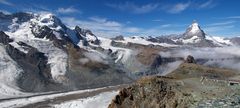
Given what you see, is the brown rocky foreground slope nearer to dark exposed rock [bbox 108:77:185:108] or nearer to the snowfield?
dark exposed rock [bbox 108:77:185:108]

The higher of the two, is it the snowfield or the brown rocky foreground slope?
the brown rocky foreground slope

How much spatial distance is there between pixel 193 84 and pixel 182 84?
1627mm

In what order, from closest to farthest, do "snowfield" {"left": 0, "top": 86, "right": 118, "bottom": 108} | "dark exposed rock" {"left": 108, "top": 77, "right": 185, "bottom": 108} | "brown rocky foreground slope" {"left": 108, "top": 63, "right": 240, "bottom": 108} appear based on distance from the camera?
"brown rocky foreground slope" {"left": 108, "top": 63, "right": 240, "bottom": 108}, "dark exposed rock" {"left": 108, "top": 77, "right": 185, "bottom": 108}, "snowfield" {"left": 0, "top": 86, "right": 118, "bottom": 108}

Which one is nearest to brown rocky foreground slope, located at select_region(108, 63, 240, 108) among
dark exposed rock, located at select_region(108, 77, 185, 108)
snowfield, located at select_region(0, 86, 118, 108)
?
dark exposed rock, located at select_region(108, 77, 185, 108)

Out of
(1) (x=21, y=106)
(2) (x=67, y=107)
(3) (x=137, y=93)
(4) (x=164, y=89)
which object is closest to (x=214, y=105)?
(4) (x=164, y=89)

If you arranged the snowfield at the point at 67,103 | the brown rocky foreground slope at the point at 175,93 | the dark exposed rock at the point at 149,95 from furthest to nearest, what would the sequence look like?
1. the snowfield at the point at 67,103
2. the dark exposed rock at the point at 149,95
3. the brown rocky foreground slope at the point at 175,93

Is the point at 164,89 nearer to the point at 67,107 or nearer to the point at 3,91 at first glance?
the point at 67,107

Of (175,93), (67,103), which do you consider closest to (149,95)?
(175,93)

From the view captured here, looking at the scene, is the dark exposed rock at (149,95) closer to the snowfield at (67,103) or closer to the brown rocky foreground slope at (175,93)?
the brown rocky foreground slope at (175,93)

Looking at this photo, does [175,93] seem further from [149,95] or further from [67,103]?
[67,103]

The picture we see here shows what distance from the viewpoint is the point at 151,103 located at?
6353cm

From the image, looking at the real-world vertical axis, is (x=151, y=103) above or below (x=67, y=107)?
above

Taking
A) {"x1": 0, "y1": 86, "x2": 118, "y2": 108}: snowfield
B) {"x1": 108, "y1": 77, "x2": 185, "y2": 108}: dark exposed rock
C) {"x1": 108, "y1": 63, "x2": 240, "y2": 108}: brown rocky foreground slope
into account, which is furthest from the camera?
{"x1": 0, "y1": 86, "x2": 118, "y2": 108}: snowfield

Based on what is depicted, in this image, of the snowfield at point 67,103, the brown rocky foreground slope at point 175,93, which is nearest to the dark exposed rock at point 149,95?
the brown rocky foreground slope at point 175,93
